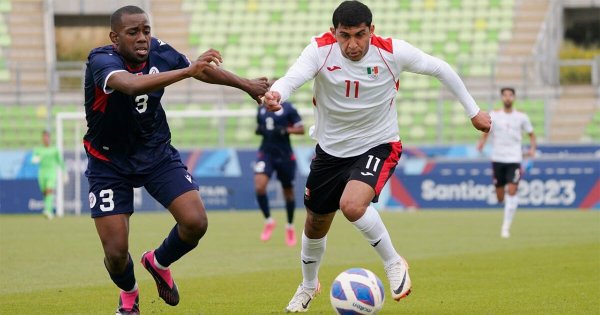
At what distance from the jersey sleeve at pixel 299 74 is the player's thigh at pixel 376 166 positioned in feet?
2.67

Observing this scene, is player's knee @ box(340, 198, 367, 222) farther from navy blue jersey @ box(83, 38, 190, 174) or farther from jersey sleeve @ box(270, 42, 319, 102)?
navy blue jersey @ box(83, 38, 190, 174)

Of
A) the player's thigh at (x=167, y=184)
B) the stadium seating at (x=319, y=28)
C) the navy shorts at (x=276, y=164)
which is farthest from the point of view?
the stadium seating at (x=319, y=28)

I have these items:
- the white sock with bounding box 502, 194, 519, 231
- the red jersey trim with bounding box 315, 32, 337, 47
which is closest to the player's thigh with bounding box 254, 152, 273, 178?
the white sock with bounding box 502, 194, 519, 231

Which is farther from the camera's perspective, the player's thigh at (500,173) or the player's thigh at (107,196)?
the player's thigh at (500,173)

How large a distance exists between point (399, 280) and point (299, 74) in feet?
5.85

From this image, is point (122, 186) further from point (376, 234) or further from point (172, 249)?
point (376, 234)

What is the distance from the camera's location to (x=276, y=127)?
1784 centimetres

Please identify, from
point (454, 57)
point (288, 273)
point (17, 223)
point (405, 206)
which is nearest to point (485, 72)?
point (454, 57)

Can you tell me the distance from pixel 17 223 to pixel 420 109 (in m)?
11.5

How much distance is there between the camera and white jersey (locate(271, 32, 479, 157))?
8.71 m

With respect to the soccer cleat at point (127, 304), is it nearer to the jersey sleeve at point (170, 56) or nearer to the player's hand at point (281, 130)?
the jersey sleeve at point (170, 56)

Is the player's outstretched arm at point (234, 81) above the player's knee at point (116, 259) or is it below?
above

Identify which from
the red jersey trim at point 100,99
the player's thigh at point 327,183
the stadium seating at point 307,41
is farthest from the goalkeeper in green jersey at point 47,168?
the red jersey trim at point 100,99

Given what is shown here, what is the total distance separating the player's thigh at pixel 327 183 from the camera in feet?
29.4
